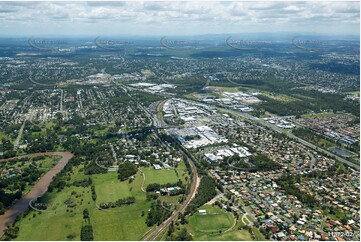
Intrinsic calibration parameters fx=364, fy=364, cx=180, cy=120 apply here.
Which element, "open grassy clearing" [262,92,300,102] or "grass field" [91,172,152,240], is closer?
"grass field" [91,172,152,240]

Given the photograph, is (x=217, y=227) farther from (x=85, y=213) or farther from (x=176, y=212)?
(x=85, y=213)

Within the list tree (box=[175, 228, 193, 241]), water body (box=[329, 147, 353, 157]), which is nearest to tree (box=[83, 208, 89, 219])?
tree (box=[175, 228, 193, 241])

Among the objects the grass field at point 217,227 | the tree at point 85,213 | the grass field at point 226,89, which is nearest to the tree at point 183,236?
the grass field at point 217,227

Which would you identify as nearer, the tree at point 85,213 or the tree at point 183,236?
the tree at point 183,236

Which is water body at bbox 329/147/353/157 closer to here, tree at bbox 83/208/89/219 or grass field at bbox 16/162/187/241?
grass field at bbox 16/162/187/241

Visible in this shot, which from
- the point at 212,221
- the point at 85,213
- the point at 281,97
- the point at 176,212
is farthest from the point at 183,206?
the point at 281,97

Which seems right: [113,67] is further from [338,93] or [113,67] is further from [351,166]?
[351,166]

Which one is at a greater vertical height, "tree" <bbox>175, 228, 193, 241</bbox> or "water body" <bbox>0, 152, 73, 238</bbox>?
"tree" <bbox>175, 228, 193, 241</bbox>

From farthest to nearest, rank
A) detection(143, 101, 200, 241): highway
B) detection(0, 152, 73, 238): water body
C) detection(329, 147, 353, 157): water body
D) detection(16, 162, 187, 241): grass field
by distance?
detection(329, 147, 353, 157): water body, detection(0, 152, 73, 238): water body, detection(16, 162, 187, 241): grass field, detection(143, 101, 200, 241): highway

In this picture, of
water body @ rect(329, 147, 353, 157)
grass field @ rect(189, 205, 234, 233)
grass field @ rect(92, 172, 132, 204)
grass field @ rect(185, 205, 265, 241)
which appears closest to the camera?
grass field @ rect(185, 205, 265, 241)

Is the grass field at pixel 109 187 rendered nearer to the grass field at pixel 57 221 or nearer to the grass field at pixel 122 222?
the grass field at pixel 57 221
